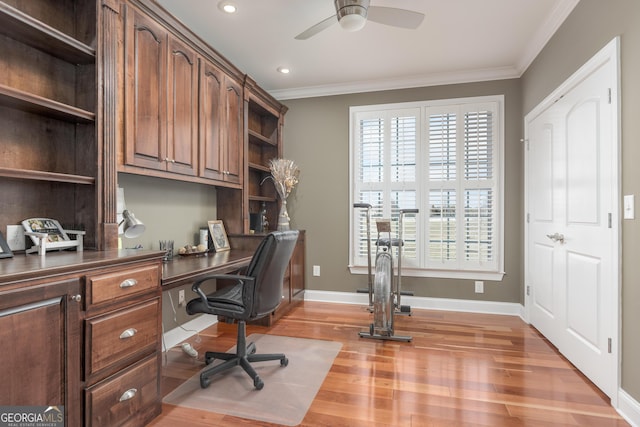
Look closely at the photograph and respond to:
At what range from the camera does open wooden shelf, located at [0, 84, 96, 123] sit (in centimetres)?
146

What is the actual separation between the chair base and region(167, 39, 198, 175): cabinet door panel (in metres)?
1.27

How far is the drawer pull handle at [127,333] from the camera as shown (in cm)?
160

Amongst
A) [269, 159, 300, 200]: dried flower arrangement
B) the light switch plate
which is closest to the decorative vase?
[269, 159, 300, 200]: dried flower arrangement

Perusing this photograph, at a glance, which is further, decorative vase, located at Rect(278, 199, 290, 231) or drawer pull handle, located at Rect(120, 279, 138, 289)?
decorative vase, located at Rect(278, 199, 290, 231)

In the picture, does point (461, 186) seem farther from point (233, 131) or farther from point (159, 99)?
point (159, 99)

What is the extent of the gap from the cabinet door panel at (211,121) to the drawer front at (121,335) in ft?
4.37

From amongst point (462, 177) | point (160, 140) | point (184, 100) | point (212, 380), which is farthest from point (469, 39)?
point (212, 380)

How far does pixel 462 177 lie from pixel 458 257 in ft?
2.96

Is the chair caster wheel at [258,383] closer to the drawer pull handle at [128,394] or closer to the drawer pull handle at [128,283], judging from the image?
the drawer pull handle at [128,394]

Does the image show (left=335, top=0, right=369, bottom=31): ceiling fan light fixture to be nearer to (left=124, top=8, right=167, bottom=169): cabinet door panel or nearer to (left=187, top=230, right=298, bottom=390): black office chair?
(left=124, top=8, right=167, bottom=169): cabinet door panel

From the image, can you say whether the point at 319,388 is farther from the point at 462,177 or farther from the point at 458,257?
the point at 462,177

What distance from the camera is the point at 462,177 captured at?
3730 mm

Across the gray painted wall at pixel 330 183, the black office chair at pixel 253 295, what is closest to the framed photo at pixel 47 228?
the black office chair at pixel 253 295

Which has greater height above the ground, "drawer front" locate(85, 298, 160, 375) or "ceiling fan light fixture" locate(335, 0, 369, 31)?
"ceiling fan light fixture" locate(335, 0, 369, 31)
